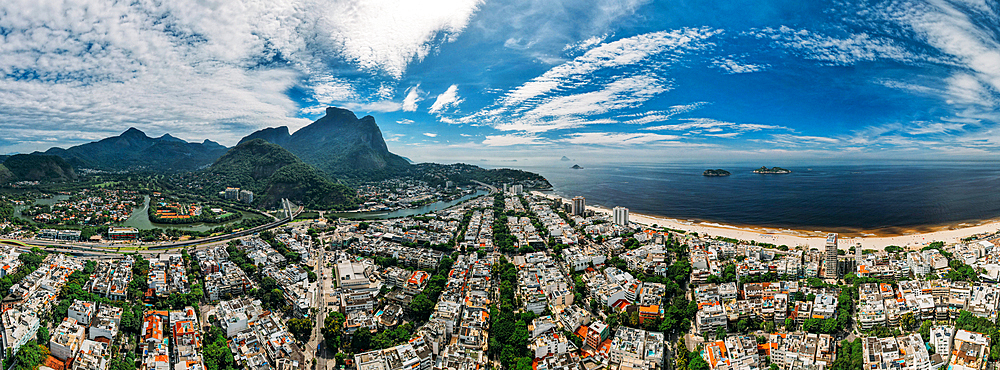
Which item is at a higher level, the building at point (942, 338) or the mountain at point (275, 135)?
the mountain at point (275, 135)

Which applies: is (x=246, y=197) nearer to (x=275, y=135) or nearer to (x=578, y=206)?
(x=578, y=206)

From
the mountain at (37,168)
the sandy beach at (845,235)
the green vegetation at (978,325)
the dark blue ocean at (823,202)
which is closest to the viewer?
the green vegetation at (978,325)

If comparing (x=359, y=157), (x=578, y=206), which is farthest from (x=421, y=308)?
(x=359, y=157)

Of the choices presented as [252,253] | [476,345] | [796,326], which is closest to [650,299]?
[796,326]

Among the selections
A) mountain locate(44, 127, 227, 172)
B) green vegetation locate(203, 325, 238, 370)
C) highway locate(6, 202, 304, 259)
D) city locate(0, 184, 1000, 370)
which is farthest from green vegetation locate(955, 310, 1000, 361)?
mountain locate(44, 127, 227, 172)

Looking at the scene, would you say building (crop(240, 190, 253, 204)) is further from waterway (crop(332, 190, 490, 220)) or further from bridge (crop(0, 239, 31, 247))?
bridge (crop(0, 239, 31, 247))

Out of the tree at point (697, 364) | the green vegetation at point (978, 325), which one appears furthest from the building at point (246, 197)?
the green vegetation at point (978, 325)

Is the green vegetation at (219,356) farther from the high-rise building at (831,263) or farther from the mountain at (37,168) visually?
the mountain at (37,168)

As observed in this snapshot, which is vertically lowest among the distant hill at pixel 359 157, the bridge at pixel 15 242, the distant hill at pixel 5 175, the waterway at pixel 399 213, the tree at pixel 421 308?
the tree at pixel 421 308
